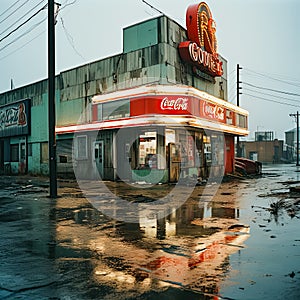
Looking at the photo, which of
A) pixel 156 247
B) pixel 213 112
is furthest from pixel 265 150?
pixel 156 247

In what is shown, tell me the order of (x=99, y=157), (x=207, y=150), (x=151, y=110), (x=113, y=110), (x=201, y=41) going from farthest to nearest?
(x=207, y=150), (x=99, y=157), (x=201, y=41), (x=113, y=110), (x=151, y=110)

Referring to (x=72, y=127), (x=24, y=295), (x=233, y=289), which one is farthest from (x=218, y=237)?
(x=72, y=127)

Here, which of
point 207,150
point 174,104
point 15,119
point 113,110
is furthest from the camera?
point 15,119

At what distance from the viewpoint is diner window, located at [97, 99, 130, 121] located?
66.0 ft

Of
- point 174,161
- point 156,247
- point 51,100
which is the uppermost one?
point 51,100

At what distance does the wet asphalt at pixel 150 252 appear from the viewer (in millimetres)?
4355

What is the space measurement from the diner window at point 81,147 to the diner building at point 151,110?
0.22 ft

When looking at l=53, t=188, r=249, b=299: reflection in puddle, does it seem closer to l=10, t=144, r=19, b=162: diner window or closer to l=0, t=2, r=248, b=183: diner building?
l=0, t=2, r=248, b=183: diner building

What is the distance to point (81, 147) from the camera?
78.4 feet

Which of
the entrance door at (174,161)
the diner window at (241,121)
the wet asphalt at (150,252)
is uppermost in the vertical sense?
the diner window at (241,121)

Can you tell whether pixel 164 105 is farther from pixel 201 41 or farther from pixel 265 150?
pixel 265 150

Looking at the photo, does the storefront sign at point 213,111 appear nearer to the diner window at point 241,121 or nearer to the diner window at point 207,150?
the diner window at point 207,150

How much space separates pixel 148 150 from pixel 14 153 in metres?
16.9

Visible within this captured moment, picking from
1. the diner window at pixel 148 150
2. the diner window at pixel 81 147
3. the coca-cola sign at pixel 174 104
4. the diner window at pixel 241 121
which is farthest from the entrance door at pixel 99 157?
the diner window at pixel 241 121
